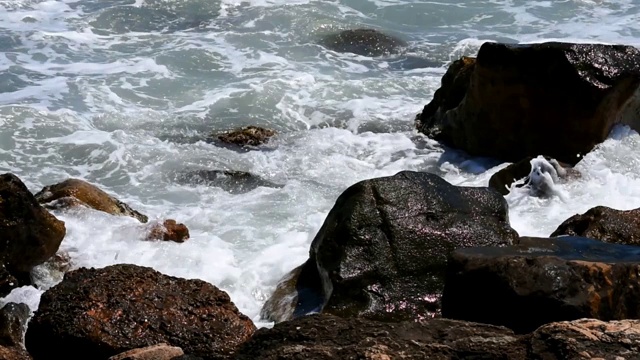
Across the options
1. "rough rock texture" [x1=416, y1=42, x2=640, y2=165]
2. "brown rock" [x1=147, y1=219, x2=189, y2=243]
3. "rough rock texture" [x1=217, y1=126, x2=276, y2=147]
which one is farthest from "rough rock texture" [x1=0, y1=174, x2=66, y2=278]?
"rough rock texture" [x1=416, y1=42, x2=640, y2=165]

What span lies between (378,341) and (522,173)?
5571 millimetres

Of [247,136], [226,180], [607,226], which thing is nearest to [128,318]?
[607,226]

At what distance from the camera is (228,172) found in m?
8.79

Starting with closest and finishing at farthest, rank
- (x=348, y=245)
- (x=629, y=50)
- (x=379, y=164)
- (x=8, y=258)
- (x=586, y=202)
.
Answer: (x=348, y=245)
(x=8, y=258)
(x=586, y=202)
(x=629, y=50)
(x=379, y=164)

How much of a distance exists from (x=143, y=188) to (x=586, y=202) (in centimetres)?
434

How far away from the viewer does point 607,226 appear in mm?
6039

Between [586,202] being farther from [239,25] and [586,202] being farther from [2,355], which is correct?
[239,25]

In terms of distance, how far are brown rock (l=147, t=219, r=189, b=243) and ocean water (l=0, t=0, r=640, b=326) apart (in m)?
0.09

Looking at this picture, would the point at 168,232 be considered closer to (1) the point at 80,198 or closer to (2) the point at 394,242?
(1) the point at 80,198

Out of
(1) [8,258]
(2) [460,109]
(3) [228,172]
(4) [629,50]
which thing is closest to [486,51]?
(2) [460,109]

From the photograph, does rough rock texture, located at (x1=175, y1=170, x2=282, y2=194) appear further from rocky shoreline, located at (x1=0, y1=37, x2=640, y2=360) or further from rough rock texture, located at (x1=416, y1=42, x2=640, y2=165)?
rough rock texture, located at (x1=416, y1=42, x2=640, y2=165)

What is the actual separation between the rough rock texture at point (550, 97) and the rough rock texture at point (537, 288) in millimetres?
4516

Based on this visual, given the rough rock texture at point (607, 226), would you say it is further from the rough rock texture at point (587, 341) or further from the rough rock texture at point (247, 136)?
the rough rock texture at point (247, 136)

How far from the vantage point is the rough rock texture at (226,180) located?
8.58m
